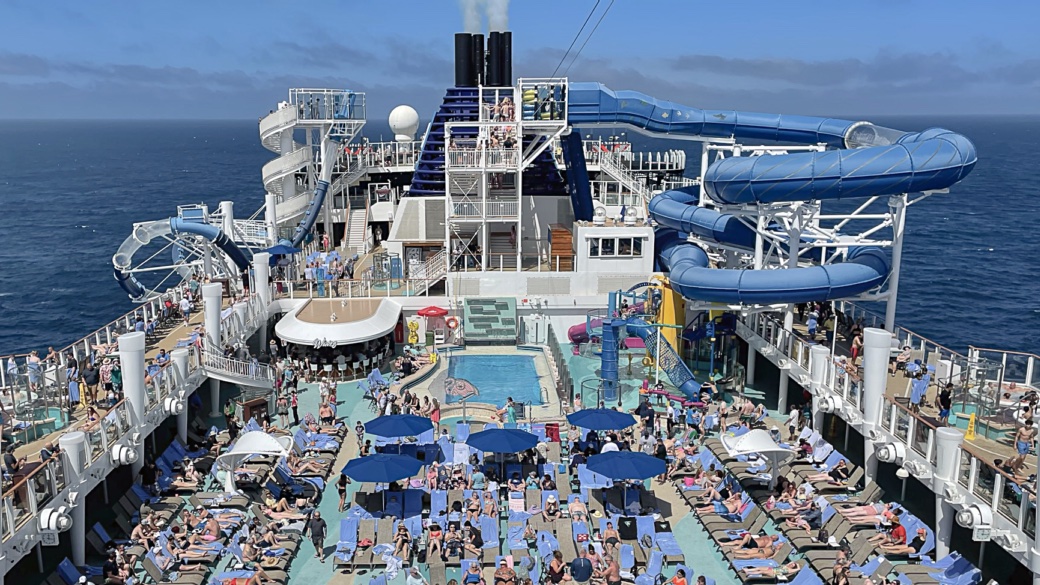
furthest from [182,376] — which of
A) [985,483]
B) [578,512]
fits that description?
[985,483]

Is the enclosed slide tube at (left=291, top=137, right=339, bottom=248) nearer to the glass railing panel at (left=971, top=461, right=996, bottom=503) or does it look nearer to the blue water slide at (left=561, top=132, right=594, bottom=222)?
the blue water slide at (left=561, top=132, right=594, bottom=222)

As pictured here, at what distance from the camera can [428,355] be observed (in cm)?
2912

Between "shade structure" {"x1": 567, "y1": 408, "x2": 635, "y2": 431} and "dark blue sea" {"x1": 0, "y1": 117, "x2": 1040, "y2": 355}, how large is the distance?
2794 cm

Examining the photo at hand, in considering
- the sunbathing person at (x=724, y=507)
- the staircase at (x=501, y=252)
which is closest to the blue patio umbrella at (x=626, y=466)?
the sunbathing person at (x=724, y=507)

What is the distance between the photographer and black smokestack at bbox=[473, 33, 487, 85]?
1585 inches

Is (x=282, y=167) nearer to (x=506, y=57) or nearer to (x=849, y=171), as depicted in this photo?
(x=506, y=57)

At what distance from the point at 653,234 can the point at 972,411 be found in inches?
582

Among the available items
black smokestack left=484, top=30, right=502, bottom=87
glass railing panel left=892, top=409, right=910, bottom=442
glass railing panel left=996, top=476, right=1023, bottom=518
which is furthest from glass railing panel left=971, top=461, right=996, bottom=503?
black smokestack left=484, top=30, right=502, bottom=87

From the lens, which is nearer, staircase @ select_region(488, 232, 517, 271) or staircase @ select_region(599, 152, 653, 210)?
staircase @ select_region(488, 232, 517, 271)

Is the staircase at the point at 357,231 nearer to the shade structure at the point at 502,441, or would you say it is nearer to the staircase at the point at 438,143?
the staircase at the point at 438,143

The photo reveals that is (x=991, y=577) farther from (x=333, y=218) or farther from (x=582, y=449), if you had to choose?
(x=333, y=218)

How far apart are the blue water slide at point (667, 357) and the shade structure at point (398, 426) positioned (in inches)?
308

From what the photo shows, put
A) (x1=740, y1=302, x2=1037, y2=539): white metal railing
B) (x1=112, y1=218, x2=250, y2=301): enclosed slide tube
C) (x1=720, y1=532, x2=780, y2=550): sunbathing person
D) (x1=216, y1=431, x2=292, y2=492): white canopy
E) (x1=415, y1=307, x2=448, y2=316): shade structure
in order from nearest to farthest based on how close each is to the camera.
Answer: (x1=740, y1=302, x2=1037, y2=539): white metal railing → (x1=720, y1=532, x2=780, y2=550): sunbathing person → (x1=216, y1=431, x2=292, y2=492): white canopy → (x1=415, y1=307, x2=448, y2=316): shade structure → (x1=112, y1=218, x2=250, y2=301): enclosed slide tube

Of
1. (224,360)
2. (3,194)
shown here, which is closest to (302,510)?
(224,360)
